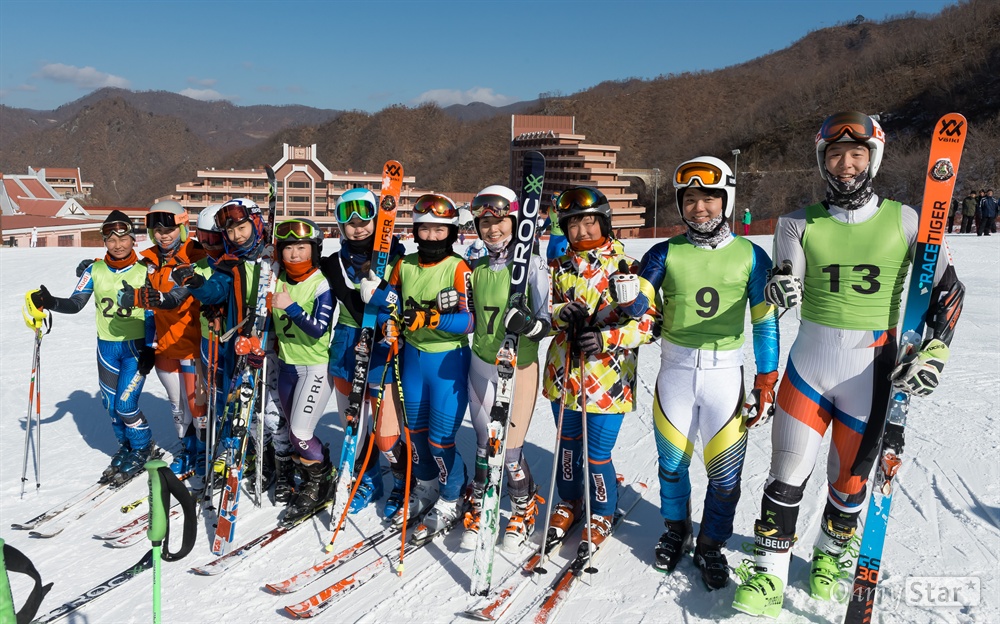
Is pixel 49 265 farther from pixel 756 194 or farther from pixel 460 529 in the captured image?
pixel 756 194

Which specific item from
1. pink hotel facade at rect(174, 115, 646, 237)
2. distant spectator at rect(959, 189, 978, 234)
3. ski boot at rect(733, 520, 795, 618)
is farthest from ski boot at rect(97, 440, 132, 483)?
pink hotel facade at rect(174, 115, 646, 237)

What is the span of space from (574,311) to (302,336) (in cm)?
201

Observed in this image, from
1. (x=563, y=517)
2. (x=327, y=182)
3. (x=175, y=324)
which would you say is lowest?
(x=563, y=517)

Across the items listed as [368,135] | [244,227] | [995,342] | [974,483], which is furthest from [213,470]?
[368,135]

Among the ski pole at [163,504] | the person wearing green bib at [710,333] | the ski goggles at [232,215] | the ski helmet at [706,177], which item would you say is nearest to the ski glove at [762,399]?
the person wearing green bib at [710,333]

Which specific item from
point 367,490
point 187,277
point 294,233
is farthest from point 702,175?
point 187,277

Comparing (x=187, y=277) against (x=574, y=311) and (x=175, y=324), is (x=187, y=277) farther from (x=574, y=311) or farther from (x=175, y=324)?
(x=574, y=311)

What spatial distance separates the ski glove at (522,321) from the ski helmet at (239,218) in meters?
2.17

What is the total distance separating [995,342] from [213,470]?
31.0 ft

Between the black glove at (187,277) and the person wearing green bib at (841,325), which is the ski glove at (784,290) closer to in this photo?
the person wearing green bib at (841,325)

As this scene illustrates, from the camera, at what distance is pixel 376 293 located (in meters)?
4.42

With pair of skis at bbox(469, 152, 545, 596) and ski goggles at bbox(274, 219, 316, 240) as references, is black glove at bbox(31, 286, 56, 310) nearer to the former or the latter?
ski goggles at bbox(274, 219, 316, 240)

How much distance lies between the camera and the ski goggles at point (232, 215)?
16.4ft

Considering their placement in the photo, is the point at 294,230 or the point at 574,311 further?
the point at 294,230
